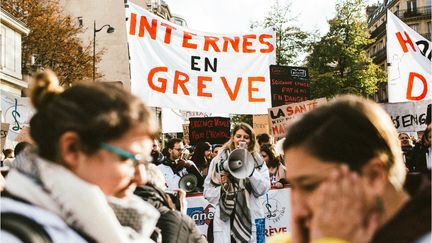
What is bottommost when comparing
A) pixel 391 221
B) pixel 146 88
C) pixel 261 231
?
pixel 261 231

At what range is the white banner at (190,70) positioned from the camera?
27.3 feet

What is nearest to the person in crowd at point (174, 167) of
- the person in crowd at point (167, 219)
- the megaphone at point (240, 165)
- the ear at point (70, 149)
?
the megaphone at point (240, 165)

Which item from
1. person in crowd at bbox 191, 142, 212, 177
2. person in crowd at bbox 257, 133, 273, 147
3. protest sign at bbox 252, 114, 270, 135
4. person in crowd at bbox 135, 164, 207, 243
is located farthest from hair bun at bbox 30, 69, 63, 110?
protest sign at bbox 252, 114, 270, 135

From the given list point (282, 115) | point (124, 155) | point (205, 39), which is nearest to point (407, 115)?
point (282, 115)

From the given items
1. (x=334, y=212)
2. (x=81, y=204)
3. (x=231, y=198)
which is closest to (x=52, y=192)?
(x=81, y=204)

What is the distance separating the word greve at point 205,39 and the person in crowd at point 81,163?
22.6 ft

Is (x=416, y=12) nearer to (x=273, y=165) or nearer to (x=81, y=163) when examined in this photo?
(x=273, y=165)

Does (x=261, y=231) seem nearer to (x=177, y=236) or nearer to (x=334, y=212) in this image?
(x=177, y=236)

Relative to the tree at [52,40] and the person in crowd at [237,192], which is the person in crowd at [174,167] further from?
the tree at [52,40]

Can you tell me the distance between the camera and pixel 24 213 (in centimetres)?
143

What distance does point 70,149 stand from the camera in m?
1.58

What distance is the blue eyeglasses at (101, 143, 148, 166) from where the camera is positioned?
162 centimetres

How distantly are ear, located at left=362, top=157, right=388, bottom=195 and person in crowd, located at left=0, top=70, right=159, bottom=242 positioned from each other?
69 cm

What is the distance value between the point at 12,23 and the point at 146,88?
86.4ft
